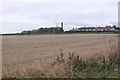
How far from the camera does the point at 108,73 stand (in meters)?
13.1

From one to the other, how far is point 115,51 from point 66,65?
3138 millimetres

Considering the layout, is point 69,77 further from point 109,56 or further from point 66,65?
point 109,56

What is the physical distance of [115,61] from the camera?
49.4 feet

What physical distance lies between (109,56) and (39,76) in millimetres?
4528

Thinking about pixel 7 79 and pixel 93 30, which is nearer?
pixel 7 79

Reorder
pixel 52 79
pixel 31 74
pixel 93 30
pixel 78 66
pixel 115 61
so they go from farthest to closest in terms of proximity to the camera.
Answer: pixel 93 30
pixel 115 61
pixel 78 66
pixel 31 74
pixel 52 79

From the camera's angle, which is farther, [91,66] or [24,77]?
[91,66]

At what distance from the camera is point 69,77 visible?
11.7m

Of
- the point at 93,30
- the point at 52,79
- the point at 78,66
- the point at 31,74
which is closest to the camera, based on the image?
the point at 52,79

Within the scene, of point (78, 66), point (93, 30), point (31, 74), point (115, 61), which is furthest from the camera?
point (93, 30)

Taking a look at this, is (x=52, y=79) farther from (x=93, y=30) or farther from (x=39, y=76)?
(x=93, y=30)

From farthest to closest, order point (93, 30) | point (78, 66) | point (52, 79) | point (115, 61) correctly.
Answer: point (93, 30), point (115, 61), point (78, 66), point (52, 79)

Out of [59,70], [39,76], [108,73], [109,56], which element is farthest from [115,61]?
[39,76]

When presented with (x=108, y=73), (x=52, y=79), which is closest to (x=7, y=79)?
(x=52, y=79)
